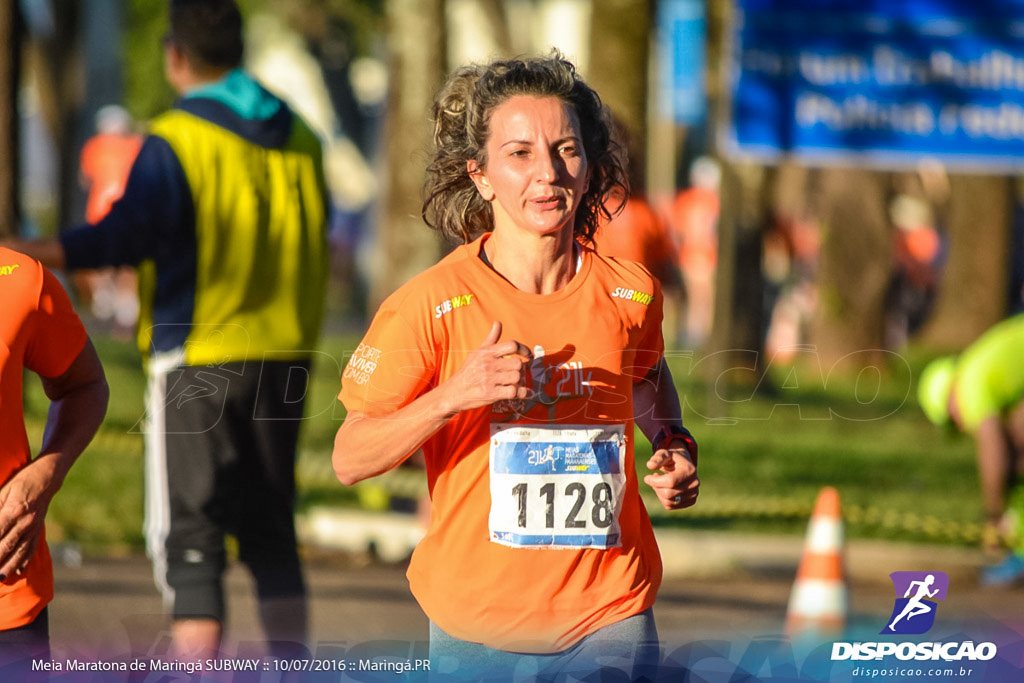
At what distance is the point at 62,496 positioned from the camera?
896cm

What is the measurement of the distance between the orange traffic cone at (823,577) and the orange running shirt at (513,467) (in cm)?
359

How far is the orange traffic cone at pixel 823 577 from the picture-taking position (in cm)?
674

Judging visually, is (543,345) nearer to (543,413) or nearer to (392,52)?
(543,413)

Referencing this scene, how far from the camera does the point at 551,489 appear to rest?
10.7 feet

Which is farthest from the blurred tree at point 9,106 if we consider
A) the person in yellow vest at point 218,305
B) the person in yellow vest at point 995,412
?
the person in yellow vest at point 995,412

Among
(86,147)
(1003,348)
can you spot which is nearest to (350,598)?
(1003,348)

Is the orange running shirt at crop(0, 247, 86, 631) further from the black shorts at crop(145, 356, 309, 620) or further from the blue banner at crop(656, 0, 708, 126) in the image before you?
the blue banner at crop(656, 0, 708, 126)

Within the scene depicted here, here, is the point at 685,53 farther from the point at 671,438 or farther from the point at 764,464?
the point at 671,438

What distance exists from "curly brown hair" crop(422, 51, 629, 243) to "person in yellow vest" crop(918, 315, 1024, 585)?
4.00 m

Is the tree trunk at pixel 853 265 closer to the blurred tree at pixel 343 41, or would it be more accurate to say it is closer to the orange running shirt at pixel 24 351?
the blurred tree at pixel 343 41

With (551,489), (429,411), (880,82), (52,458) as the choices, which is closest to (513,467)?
(551,489)

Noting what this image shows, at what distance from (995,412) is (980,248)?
1076cm

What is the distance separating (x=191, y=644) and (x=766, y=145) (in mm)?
7113

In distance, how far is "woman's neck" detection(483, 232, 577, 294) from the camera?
3361mm
